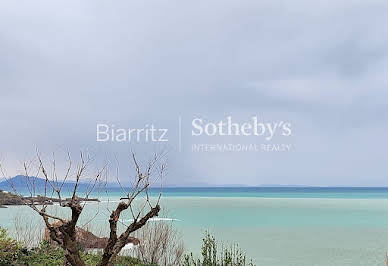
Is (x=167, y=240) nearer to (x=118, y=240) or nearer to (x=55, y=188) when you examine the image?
(x=118, y=240)

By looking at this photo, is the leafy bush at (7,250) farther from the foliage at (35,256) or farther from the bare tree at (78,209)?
the bare tree at (78,209)

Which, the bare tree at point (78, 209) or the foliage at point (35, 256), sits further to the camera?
the foliage at point (35, 256)

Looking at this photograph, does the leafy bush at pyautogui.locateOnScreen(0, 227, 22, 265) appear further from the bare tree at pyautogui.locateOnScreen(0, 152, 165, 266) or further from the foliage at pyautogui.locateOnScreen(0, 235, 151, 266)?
the bare tree at pyautogui.locateOnScreen(0, 152, 165, 266)

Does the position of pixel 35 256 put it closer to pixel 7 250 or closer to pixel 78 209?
pixel 7 250

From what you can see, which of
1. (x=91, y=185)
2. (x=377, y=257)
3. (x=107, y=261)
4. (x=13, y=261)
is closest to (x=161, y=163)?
(x=91, y=185)

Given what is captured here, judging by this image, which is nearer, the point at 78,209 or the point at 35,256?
the point at 78,209

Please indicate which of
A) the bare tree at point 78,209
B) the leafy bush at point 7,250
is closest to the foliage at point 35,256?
the leafy bush at point 7,250

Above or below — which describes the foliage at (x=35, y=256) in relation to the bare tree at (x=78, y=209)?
below

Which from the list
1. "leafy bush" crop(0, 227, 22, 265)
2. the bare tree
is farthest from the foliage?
the bare tree

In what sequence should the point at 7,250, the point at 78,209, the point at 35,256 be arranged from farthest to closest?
the point at 35,256
the point at 7,250
the point at 78,209

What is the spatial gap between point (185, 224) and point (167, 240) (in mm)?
8298

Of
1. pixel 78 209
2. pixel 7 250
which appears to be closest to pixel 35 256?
pixel 7 250

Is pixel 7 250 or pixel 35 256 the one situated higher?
pixel 7 250

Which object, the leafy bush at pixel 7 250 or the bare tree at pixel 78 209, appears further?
the leafy bush at pixel 7 250
